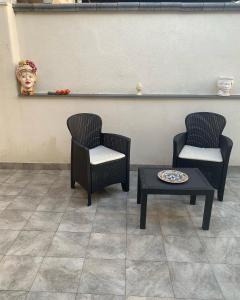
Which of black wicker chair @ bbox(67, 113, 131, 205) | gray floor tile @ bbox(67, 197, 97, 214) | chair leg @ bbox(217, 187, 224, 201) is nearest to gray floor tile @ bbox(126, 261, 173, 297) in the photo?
gray floor tile @ bbox(67, 197, 97, 214)

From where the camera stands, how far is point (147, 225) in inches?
92.2

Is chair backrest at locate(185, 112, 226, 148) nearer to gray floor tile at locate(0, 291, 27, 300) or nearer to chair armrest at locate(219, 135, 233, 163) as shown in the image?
chair armrest at locate(219, 135, 233, 163)

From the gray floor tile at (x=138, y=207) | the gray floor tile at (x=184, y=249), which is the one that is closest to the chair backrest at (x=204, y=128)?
the gray floor tile at (x=138, y=207)

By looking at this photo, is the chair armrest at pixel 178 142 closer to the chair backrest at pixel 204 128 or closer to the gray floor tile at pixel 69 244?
the chair backrest at pixel 204 128

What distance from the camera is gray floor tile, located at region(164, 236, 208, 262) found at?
1943 millimetres

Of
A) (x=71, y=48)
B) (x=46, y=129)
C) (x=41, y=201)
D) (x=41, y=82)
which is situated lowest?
(x=41, y=201)

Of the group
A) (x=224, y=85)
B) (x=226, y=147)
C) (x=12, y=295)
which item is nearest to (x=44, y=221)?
(x=12, y=295)

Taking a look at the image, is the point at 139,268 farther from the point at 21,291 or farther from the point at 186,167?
the point at 186,167

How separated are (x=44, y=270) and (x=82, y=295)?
0.37 metres

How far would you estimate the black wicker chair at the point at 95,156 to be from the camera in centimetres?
261

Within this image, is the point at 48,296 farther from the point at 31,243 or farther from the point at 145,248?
the point at 145,248

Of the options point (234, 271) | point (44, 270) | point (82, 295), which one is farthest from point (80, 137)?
point (234, 271)

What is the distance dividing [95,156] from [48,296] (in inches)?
56.0

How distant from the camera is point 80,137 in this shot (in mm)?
2928
